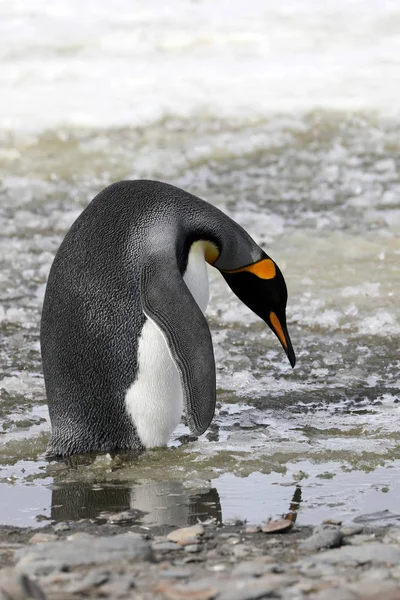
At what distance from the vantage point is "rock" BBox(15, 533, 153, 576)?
7.34ft

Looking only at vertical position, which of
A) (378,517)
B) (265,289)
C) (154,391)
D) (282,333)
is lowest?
(378,517)

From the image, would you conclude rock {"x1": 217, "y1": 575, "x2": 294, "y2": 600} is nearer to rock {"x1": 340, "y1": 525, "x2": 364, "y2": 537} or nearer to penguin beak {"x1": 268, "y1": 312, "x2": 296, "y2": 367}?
rock {"x1": 340, "y1": 525, "x2": 364, "y2": 537}

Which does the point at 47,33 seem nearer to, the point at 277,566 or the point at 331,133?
the point at 331,133

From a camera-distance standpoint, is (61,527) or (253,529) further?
(61,527)

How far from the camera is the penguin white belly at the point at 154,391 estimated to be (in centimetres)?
354

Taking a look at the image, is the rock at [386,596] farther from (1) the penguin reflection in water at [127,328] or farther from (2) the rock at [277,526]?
(1) the penguin reflection in water at [127,328]

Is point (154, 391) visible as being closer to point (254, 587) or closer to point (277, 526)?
point (277, 526)

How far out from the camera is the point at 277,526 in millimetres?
2635

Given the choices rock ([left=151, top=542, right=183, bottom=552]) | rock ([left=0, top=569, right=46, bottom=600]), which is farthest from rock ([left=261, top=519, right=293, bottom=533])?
rock ([left=0, top=569, right=46, bottom=600])

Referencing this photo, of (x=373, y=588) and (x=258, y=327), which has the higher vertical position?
(x=258, y=327)

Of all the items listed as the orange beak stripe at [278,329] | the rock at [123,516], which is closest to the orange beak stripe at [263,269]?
the orange beak stripe at [278,329]

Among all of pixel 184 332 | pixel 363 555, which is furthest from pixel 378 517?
pixel 184 332

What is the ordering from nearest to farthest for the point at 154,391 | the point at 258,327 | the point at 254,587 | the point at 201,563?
the point at 254,587 → the point at 201,563 → the point at 154,391 → the point at 258,327

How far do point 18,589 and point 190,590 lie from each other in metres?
0.33
